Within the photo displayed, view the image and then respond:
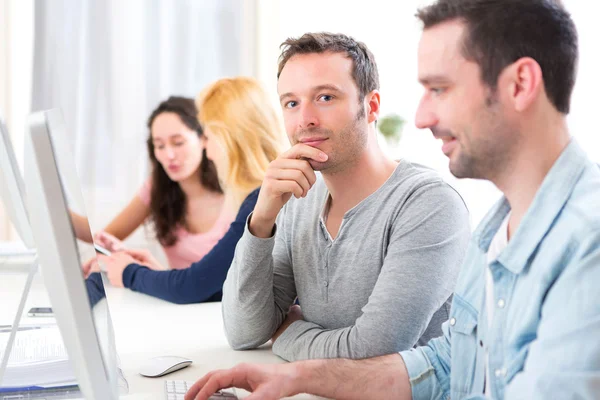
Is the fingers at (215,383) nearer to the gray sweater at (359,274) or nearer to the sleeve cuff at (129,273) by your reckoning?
the gray sweater at (359,274)

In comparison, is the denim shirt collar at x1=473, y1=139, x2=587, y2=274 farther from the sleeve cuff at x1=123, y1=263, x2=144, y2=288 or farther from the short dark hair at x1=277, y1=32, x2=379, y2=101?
the sleeve cuff at x1=123, y1=263, x2=144, y2=288

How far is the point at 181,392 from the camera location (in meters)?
1.23

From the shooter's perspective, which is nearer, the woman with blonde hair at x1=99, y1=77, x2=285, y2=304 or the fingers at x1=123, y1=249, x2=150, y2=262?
the woman with blonde hair at x1=99, y1=77, x2=285, y2=304

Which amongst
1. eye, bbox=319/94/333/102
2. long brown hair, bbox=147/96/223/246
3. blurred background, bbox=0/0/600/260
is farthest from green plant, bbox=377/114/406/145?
eye, bbox=319/94/333/102

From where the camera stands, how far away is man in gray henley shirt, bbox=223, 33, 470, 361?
1.39m

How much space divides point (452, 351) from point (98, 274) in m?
0.62

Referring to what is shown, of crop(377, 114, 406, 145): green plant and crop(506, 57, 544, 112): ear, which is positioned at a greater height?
crop(506, 57, 544, 112): ear

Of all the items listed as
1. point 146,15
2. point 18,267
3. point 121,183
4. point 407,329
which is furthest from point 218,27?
point 407,329

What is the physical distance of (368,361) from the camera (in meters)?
1.28

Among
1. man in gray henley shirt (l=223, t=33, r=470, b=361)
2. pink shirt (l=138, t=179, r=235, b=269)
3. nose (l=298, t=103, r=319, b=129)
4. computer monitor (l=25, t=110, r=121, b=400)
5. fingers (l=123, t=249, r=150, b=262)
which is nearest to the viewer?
computer monitor (l=25, t=110, r=121, b=400)

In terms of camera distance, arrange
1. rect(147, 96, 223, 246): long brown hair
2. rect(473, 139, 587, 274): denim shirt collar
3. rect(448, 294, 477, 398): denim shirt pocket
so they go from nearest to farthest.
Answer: rect(473, 139, 587, 274): denim shirt collar, rect(448, 294, 477, 398): denim shirt pocket, rect(147, 96, 223, 246): long brown hair

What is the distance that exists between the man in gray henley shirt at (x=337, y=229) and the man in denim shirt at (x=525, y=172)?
0.89ft

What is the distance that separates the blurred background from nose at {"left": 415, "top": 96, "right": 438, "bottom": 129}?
265 centimetres

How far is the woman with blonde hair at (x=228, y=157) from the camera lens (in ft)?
6.75
